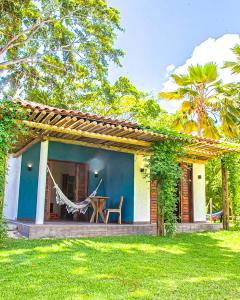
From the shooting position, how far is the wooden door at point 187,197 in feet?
31.2

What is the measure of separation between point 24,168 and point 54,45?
6147mm

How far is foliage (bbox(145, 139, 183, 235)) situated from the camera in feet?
23.0

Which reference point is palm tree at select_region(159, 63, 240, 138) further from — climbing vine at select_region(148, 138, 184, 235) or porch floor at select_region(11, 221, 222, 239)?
porch floor at select_region(11, 221, 222, 239)

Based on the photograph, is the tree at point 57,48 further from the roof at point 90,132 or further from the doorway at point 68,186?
the roof at point 90,132

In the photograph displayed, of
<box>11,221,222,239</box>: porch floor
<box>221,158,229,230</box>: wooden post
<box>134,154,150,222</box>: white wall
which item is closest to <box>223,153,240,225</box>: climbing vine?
<box>221,158,229,230</box>: wooden post

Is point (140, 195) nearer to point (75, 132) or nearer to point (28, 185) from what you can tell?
point (75, 132)

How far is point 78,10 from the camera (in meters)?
11.7

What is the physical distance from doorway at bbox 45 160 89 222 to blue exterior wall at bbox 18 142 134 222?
22 centimetres

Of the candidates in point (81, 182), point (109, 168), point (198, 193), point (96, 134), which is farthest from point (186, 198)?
point (96, 134)

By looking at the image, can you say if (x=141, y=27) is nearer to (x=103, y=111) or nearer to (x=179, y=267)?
(x=103, y=111)

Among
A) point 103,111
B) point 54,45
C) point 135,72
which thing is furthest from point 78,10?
point 135,72

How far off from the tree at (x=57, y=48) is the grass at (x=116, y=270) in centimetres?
878

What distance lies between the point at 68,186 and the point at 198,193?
4.98m

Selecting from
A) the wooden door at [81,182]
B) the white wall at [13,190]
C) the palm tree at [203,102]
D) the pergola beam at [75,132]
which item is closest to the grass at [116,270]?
the pergola beam at [75,132]
